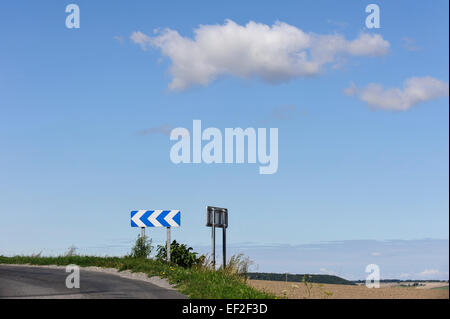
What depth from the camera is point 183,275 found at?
67.2 ft

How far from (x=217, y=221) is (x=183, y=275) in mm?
6654

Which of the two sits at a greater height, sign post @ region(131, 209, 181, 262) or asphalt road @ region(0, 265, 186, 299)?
sign post @ region(131, 209, 181, 262)

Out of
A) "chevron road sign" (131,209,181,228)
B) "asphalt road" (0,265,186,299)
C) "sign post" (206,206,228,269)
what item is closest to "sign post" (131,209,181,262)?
"chevron road sign" (131,209,181,228)

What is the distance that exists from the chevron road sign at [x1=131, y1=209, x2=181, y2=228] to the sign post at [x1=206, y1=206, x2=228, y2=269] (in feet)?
5.05

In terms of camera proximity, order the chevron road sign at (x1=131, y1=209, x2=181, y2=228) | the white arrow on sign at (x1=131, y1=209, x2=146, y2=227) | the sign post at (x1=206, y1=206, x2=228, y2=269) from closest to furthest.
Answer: the chevron road sign at (x1=131, y1=209, x2=181, y2=228), the white arrow on sign at (x1=131, y1=209, x2=146, y2=227), the sign post at (x1=206, y1=206, x2=228, y2=269)

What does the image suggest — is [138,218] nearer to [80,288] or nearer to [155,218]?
[155,218]

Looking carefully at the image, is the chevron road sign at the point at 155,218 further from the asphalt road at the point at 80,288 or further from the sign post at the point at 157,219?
the asphalt road at the point at 80,288

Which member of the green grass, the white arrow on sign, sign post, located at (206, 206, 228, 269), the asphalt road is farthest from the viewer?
sign post, located at (206, 206, 228, 269)

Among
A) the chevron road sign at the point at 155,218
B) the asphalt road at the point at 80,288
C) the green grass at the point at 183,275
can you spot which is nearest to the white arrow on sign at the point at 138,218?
the chevron road sign at the point at 155,218

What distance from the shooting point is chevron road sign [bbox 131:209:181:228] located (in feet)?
83.6

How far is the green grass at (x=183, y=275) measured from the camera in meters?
16.4

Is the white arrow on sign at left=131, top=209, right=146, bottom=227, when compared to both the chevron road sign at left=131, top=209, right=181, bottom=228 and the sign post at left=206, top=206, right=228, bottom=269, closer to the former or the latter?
the chevron road sign at left=131, top=209, right=181, bottom=228

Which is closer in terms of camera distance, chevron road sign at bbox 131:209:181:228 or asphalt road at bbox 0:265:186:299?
asphalt road at bbox 0:265:186:299
